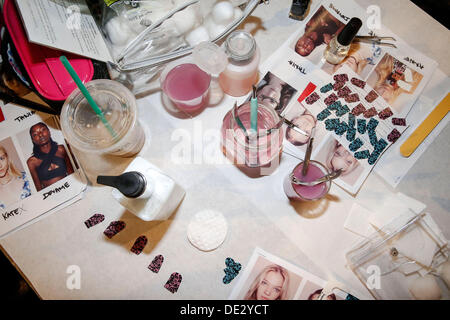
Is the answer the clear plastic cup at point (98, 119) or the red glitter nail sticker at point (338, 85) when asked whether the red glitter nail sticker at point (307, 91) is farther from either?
the clear plastic cup at point (98, 119)

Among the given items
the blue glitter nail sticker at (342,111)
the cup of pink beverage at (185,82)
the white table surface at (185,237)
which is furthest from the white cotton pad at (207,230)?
the blue glitter nail sticker at (342,111)

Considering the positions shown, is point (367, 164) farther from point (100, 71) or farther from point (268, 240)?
point (100, 71)

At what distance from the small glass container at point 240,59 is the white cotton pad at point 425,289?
0.59 metres

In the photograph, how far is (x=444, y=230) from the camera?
2.26 feet

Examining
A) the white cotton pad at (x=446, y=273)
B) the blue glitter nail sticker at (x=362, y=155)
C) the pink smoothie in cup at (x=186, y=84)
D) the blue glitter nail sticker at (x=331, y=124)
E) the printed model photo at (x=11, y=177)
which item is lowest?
the printed model photo at (x=11, y=177)

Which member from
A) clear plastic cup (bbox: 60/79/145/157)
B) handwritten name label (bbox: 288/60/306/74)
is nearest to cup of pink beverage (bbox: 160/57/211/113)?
clear plastic cup (bbox: 60/79/145/157)

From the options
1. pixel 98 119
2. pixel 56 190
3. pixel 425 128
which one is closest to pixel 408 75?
pixel 425 128

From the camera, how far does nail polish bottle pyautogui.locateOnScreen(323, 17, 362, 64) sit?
2.21 ft

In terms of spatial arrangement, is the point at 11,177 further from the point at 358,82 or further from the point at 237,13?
the point at 358,82

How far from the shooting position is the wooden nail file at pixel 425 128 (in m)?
0.72

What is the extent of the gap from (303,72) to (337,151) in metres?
0.21
